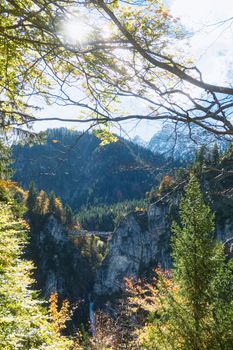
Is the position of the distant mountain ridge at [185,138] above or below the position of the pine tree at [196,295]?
above

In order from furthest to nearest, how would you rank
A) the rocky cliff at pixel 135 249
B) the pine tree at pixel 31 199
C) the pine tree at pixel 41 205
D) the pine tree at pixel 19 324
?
the pine tree at pixel 41 205 < the pine tree at pixel 31 199 < the rocky cliff at pixel 135 249 < the pine tree at pixel 19 324

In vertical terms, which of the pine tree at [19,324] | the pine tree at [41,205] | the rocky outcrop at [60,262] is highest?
the pine tree at [41,205]

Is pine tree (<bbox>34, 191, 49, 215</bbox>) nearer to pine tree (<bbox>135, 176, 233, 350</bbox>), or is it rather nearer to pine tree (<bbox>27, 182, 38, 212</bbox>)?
pine tree (<bbox>27, 182, 38, 212</bbox>)

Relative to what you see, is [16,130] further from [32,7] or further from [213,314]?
[213,314]

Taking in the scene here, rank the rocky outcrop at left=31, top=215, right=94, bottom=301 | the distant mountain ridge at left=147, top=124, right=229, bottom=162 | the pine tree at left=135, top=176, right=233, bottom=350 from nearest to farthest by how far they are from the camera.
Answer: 1. the distant mountain ridge at left=147, top=124, right=229, bottom=162
2. the pine tree at left=135, top=176, right=233, bottom=350
3. the rocky outcrop at left=31, top=215, right=94, bottom=301

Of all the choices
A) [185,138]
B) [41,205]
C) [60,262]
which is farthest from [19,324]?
[41,205]

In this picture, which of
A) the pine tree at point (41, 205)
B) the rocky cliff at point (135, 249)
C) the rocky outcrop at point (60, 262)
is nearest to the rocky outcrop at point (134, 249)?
the rocky cliff at point (135, 249)

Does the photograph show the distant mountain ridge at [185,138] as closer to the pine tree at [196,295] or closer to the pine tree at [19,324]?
the pine tree at [196,295]

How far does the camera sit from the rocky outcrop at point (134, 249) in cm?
5406

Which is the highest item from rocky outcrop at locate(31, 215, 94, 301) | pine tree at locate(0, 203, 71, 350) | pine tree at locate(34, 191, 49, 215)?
pine tree at locate(34, 191, 49, 215)

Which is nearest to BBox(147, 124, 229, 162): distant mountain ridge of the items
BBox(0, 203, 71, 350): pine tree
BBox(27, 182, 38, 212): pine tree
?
BBox(0, 203, 71, 350): pine tree

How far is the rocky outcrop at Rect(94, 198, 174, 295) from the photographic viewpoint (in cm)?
5406

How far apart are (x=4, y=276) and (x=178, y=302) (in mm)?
3173

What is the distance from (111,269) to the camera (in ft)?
197
